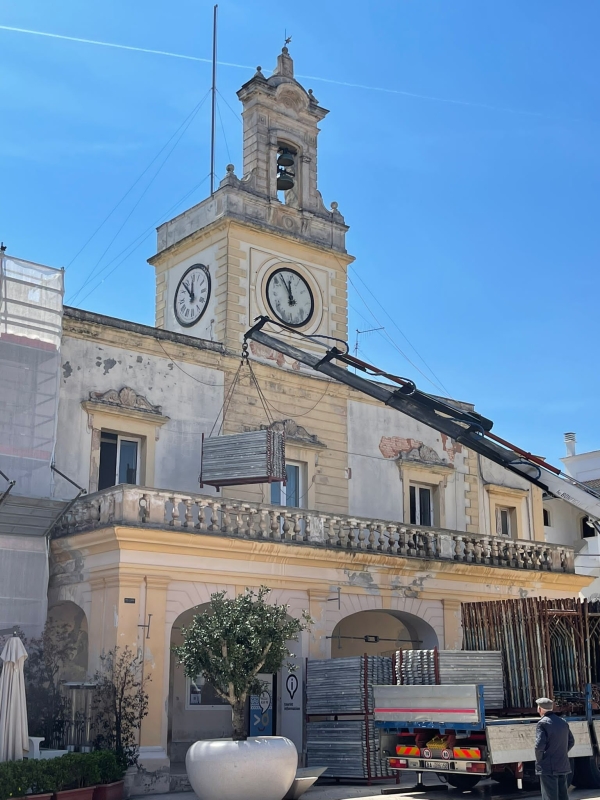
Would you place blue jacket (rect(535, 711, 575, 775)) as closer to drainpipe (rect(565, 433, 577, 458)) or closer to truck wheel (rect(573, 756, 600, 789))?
truck wheel (rect(573, 756, 600, 789))

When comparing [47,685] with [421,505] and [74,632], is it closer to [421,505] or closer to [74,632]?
[74,632]

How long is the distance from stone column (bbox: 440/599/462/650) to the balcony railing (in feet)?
3.23

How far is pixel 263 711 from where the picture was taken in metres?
20.0

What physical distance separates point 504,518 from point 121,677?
50.6ft

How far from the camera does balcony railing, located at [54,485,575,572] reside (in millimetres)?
18188

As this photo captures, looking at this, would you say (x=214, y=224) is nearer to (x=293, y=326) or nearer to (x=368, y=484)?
(x=293, y=326)

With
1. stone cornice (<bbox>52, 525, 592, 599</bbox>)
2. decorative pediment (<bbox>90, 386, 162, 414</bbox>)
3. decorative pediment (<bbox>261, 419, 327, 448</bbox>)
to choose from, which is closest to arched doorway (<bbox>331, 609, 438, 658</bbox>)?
stone cornice (<bbox>52, 525, 592, 599</bbox>)

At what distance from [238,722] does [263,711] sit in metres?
4.68

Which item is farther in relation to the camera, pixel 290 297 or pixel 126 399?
pixel 290 297

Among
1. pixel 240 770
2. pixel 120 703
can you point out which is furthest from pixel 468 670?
pixel 120 703

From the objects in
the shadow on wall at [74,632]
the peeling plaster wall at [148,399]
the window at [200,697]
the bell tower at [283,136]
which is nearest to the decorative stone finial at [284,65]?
the bell tower at [283,136]

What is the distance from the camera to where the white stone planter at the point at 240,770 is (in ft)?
47.7

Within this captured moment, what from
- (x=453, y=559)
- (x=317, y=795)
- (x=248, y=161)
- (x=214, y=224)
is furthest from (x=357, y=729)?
(x=248, y=161)

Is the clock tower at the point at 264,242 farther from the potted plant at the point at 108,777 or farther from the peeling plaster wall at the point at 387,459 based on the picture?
the potted plant at the point at 108,777
